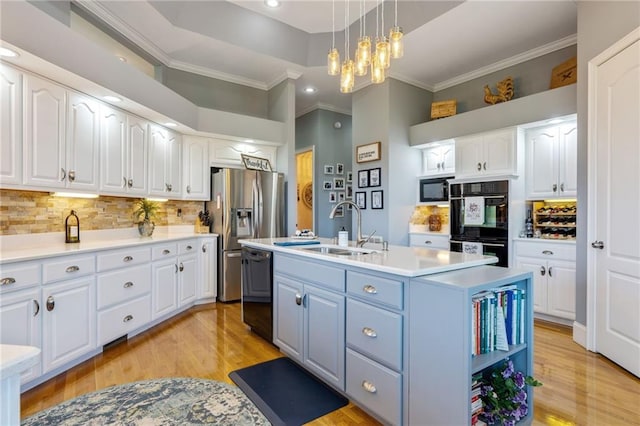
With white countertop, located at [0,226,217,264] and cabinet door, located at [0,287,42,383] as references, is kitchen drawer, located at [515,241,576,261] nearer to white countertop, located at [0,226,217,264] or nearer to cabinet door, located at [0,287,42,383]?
white countertop, located at [0,226,217,264]

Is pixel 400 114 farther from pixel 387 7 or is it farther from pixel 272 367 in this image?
pixel 272 367

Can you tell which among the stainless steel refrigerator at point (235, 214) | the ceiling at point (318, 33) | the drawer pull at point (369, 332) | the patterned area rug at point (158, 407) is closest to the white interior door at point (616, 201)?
the ceiling at point (318, 33)

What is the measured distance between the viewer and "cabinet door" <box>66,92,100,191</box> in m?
2.73

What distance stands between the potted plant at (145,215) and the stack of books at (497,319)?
355cm

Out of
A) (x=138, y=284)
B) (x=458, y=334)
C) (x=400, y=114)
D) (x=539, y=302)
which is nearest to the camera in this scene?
(x=458, y=334)

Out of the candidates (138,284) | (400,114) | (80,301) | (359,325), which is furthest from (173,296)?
(400,114)

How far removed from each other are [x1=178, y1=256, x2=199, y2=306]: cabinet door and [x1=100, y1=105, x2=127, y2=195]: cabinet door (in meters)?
1.04

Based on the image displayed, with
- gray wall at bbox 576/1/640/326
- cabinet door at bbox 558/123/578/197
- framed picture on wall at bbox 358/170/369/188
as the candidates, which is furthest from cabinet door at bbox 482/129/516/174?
framed picture on wall at bbox 358/170/369/188

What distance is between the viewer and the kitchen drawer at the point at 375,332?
171 cm

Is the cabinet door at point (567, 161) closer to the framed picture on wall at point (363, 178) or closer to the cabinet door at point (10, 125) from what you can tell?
the framed picture on wall at point (363, 178)

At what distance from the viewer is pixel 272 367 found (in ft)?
8.30

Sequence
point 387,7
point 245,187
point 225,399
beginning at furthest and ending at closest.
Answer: point 245,187, point 387,7, point 225,399

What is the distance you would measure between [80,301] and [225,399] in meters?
1.40

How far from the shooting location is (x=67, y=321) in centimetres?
242
